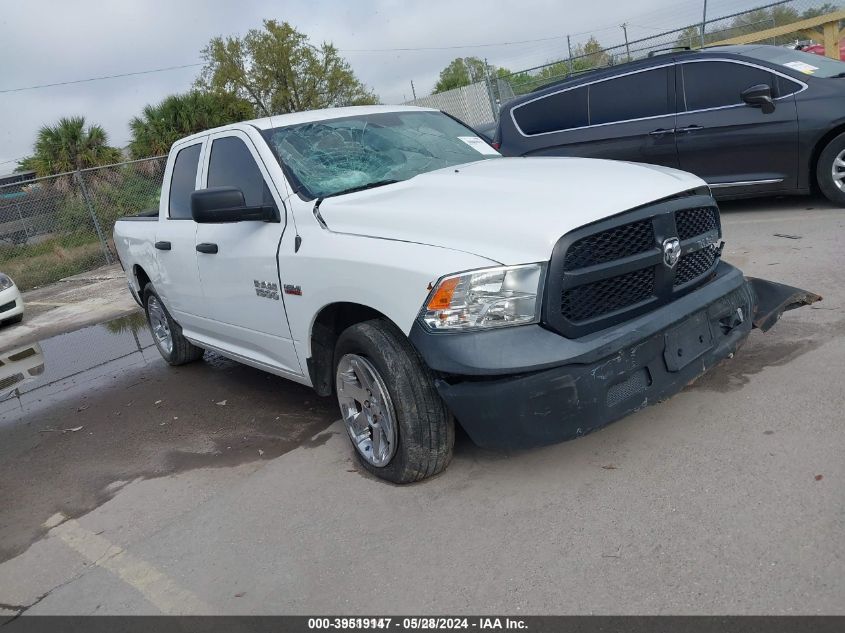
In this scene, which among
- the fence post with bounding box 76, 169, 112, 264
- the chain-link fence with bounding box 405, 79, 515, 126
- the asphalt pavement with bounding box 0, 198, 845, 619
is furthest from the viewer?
the chain-link fence with bounding box 405, 79, 515, 126

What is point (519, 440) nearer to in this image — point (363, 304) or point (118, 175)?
point (363, 304)

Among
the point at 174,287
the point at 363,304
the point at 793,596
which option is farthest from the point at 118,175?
the point at 793,596

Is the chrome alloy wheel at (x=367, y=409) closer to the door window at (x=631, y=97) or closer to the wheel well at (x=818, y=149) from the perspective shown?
the wheel well at (x=818, y=149)

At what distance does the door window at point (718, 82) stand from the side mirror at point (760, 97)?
0.14 metres

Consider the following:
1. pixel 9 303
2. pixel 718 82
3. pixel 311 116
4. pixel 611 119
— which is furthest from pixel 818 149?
pixel 9 303

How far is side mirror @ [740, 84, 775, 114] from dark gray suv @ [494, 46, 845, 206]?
10 millimetres

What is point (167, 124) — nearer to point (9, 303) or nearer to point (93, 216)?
point (93, 216)

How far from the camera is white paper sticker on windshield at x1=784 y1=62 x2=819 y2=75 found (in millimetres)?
7664

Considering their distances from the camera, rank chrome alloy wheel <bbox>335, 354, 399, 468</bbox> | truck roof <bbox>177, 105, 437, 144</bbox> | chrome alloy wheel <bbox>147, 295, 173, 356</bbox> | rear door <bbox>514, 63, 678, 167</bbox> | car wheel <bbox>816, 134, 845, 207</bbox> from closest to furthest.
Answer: chrome alloy wheel <bbox>335, 354, 399, 468</bbox>
truck roof <bbox>177, 105, 437, 144</bbox>
chrome alloy wheel <bbox>147, 295, 173, 356</bbox>
car wheel <bbox>816, 134, 845, 207</bbox>
rear door <bbox>514, 63, 678, 167</bbox>

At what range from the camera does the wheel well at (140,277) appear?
22.1ft

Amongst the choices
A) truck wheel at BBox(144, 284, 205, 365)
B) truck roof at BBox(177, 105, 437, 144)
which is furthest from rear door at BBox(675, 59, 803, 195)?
truck wheel at BBox(144, 284, 205, 365)

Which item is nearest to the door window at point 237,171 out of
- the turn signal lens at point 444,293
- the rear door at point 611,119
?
the turn signal lens at point 444,293

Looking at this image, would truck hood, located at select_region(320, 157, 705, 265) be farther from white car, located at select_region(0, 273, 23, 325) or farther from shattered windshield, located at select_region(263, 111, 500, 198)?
white car, located at select_region(0, 273, 23, 325)

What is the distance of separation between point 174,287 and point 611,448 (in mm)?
3564
